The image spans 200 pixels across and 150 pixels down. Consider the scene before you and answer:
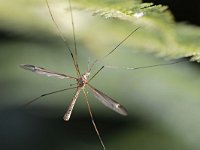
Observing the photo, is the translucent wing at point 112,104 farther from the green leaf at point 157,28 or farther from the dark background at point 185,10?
the dark background at point 185,10

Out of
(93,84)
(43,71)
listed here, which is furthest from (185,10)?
(43,71)

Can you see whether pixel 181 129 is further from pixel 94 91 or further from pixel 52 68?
pixel 52 68

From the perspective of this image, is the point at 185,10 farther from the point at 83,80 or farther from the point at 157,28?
the point at 157,28

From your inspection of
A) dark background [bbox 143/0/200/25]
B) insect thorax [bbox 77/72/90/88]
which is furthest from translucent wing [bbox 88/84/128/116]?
dark background [bbox 143/0/200/25]

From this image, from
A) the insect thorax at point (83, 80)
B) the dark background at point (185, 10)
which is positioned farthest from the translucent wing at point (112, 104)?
the dark background at point (185, 10)

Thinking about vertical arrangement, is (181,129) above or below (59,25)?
below

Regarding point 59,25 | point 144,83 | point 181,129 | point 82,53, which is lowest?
point 181,129

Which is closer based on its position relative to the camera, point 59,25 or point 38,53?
point 59,25

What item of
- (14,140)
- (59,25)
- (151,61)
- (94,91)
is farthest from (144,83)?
(14,140)
